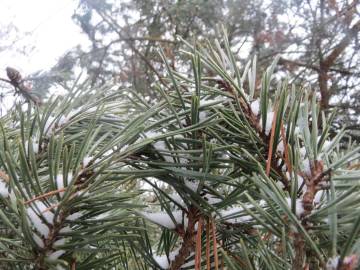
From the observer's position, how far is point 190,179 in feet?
1.16

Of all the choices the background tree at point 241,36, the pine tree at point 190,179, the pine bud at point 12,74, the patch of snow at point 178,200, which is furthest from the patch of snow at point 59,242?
the background tree at point 241,36

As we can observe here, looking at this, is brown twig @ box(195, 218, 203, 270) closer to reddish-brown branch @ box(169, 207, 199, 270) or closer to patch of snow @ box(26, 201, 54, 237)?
reddish-brown branch @ box(169, 207, 199, 270)

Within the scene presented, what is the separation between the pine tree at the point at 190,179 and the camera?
0.27 meters

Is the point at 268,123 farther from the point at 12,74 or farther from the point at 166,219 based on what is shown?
the point at 12,74

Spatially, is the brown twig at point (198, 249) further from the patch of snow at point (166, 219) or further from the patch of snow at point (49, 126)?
the patch of snow at point (49, 126)

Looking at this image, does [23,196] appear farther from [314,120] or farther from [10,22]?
[10,22]

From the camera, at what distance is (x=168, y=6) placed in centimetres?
224

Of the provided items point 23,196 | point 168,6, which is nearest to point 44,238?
point 23,196

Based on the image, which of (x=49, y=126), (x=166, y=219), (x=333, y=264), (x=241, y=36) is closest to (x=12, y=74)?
(x=49, y=126)

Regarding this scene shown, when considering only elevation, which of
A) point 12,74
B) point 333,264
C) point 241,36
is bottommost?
point 333,264

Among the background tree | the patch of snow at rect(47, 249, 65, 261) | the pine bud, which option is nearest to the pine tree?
the patch of snow at rect(47, 249, 65, 261)

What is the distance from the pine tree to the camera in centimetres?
27

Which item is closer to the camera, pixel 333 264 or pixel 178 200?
pixel 333 264

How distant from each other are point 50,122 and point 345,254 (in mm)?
283
